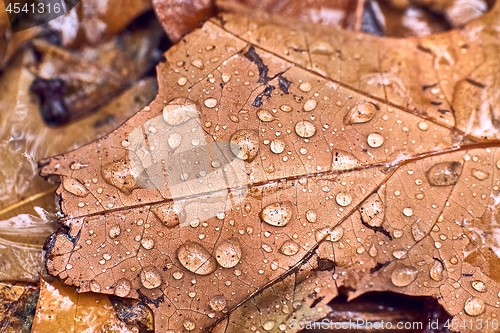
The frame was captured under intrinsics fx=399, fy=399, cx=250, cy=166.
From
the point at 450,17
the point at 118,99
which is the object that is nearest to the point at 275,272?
the point at 118,99

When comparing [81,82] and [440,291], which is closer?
[440,291]

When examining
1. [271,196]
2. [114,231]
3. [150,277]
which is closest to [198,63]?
[271,196]

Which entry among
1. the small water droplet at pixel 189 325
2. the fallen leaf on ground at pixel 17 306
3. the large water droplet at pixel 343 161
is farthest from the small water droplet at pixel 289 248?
the fallen leaf on ground at pixel 17 306

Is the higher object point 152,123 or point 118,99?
point 152,123

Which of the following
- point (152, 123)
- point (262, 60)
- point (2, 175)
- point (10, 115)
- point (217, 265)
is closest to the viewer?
point (217, 265)

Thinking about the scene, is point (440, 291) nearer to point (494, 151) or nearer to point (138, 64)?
point (494, 151)

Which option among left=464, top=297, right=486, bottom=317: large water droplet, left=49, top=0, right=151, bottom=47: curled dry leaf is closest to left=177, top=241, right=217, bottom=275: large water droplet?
left=464, top=297, right=486, bottom=317: large water droplet
